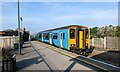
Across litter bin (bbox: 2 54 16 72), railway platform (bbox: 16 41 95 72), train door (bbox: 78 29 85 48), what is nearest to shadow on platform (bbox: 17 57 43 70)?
railway platform (bbox: 16 41 95 72)

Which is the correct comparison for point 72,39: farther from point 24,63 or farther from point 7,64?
point 7,64

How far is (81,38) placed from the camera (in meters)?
24.7

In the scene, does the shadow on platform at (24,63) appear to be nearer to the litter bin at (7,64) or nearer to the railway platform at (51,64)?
the railway platform at (51,64)

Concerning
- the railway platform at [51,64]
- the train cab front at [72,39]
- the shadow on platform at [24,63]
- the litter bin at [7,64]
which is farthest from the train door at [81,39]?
the litter bin at [7,64]

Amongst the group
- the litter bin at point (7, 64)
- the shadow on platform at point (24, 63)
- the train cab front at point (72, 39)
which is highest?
the train cab front at point (72, 39)

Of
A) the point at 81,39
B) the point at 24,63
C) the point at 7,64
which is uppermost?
the point at 81,39

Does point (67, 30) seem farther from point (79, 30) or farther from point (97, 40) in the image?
point (97, 40)

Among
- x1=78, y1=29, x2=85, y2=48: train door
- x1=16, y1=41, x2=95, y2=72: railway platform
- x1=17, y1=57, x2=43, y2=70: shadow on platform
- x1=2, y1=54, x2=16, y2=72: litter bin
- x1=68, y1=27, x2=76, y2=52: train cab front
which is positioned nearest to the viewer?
x1=2, y1=54, x2=16, y2=72: litter bin

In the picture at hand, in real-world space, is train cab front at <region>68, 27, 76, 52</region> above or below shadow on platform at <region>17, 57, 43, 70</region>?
above

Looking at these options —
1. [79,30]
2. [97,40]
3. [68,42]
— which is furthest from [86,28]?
[97,40]

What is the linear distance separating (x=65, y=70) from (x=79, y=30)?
1292 cm

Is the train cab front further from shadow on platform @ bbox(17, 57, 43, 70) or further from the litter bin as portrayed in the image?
the litter bin

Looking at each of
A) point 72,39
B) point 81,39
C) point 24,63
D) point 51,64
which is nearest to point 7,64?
point 51,64

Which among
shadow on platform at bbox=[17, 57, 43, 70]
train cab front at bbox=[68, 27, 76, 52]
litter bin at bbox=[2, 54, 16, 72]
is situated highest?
train cab front at bbox=[68, 27, 76, 52]
